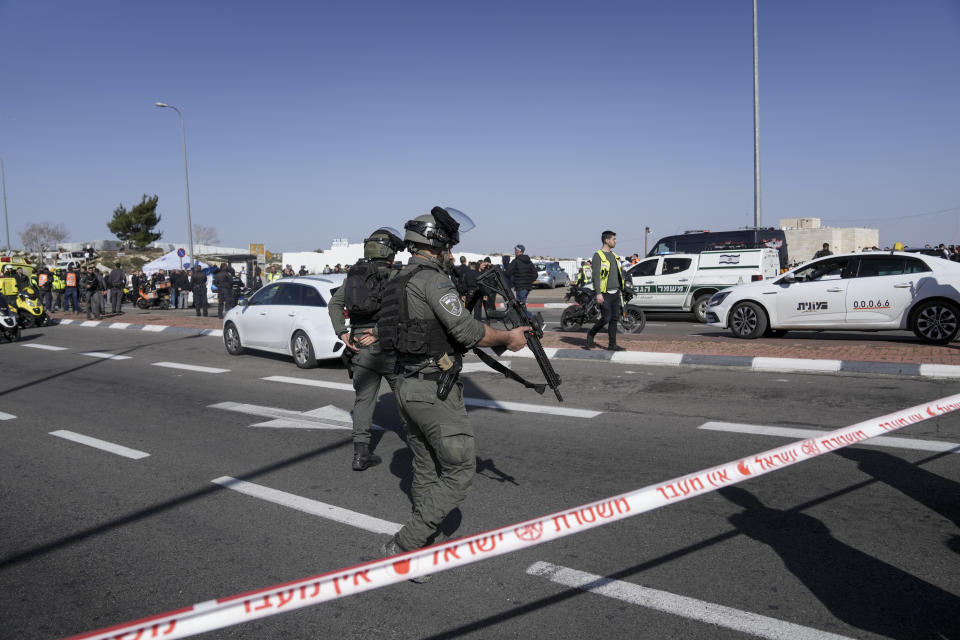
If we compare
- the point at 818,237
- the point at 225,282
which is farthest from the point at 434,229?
the point at 818,237

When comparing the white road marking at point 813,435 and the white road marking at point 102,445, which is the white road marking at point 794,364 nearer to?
the white road marking at point 813,435

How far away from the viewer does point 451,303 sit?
3.40 m

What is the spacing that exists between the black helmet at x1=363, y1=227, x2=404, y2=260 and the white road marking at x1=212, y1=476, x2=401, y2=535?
191 centimetres

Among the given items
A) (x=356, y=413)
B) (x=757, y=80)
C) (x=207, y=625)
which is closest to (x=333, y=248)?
(x=757, y=80)

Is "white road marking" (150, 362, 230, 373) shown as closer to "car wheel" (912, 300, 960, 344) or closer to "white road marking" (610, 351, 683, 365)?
"white road marking" (610, 351, 683, 365)

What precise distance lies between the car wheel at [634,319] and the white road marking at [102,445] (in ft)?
33.9

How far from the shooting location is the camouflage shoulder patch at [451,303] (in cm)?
339

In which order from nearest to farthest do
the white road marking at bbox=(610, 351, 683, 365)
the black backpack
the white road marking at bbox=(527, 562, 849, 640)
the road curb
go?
the white road marking at bbox=(527, 562, 849, 640) → the black backpack → the road curb → the white road marking at bbox=(610, 351, 683, 365)

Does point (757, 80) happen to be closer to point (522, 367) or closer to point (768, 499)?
point (522, 367)

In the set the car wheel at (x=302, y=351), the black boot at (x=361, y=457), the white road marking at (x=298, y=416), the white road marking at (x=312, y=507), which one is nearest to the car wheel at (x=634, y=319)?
the car wheel at (x=302, y=351)

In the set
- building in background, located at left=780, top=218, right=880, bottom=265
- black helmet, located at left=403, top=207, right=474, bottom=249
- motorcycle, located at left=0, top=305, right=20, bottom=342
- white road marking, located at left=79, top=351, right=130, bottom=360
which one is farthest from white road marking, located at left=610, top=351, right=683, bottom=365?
building in background, located at left=780, top=218, right=880, bottom=265

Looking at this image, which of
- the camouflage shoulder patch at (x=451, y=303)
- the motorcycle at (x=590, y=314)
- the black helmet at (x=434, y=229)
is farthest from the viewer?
the motorcycle at (x=590, y=314)

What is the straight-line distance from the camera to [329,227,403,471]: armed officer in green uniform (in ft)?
17.8

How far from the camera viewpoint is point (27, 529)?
14.3 ft
